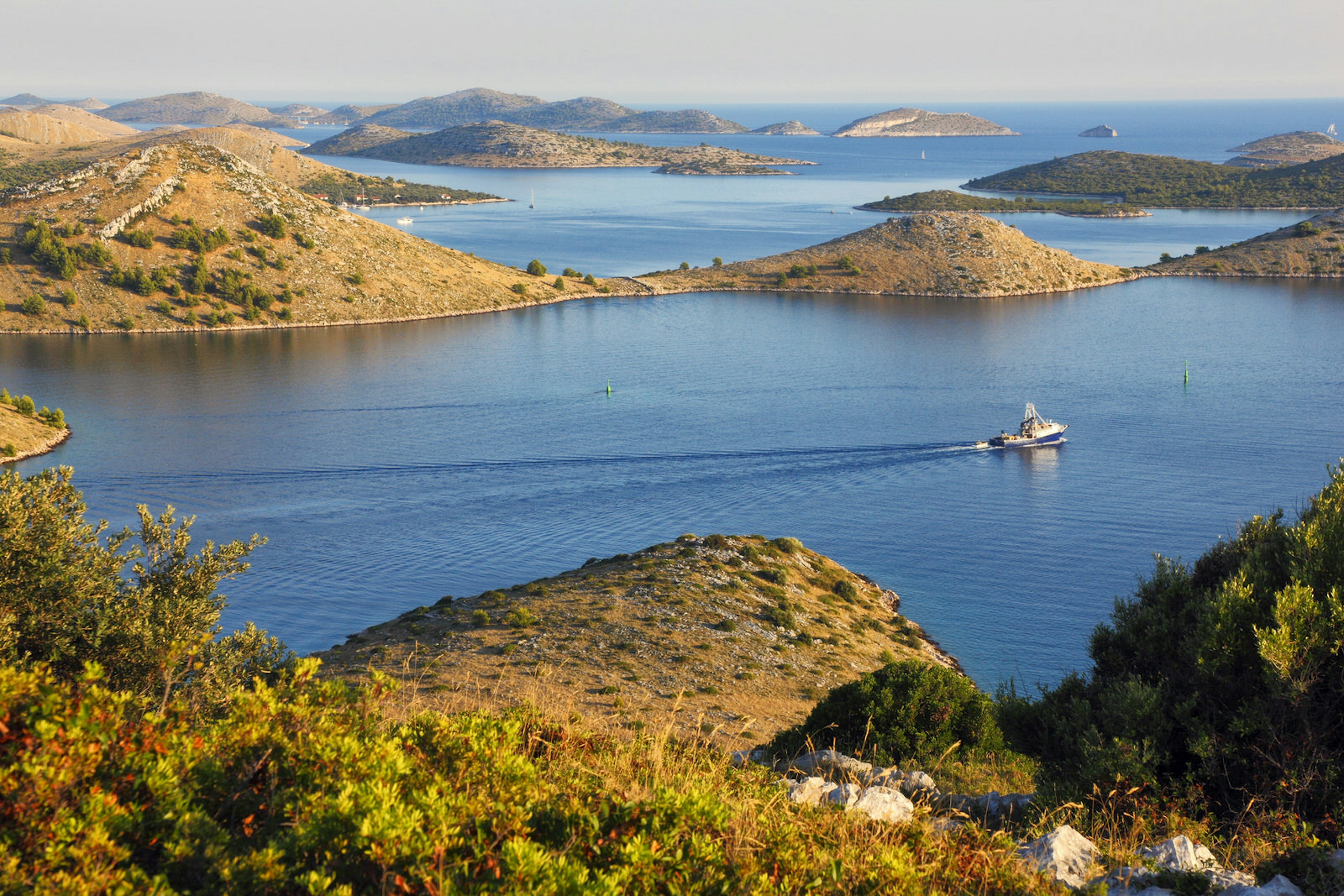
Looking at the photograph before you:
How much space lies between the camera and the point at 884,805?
1092cm

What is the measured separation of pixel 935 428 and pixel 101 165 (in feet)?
387

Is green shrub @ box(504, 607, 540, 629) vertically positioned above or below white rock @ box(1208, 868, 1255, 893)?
below

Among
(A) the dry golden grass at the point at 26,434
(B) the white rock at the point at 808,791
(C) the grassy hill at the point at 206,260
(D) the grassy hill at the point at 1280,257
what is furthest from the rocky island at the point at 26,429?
(D) the grassy hill at the point at 1280,257

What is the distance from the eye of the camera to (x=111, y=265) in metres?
114

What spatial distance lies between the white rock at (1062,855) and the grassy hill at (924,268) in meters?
135

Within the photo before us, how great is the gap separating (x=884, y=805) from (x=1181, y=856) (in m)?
3.06

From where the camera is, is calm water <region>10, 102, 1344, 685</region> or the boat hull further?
the boat hull

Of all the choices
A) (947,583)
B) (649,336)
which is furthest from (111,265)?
(947,583)

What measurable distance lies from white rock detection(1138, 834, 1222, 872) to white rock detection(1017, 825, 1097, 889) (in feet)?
2.02

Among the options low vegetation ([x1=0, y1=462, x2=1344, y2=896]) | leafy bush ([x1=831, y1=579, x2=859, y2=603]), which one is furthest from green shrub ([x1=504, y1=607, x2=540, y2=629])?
leafy bush ([x1=831, y1=579, x2=859, y2=603])

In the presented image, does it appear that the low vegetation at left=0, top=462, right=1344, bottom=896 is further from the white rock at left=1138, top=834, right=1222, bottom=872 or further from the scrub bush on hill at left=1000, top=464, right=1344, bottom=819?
the white rock at left=1138, top=834, right=1222, bottom=872

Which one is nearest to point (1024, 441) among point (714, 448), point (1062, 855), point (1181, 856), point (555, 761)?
point (714, 448)

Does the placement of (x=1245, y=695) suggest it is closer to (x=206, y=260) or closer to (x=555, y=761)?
(x=555, y=761)

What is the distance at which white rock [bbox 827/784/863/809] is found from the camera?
10.8 m
